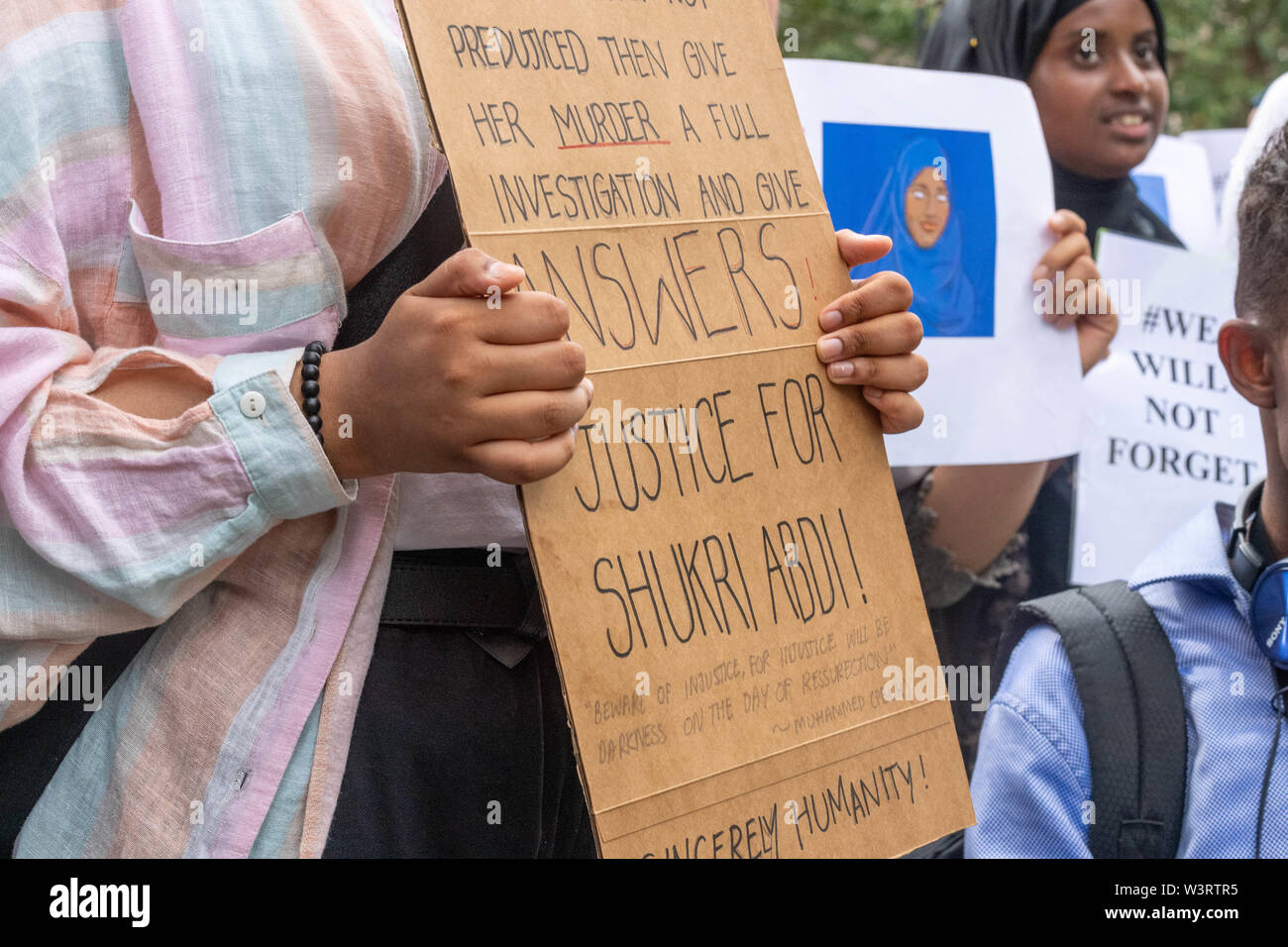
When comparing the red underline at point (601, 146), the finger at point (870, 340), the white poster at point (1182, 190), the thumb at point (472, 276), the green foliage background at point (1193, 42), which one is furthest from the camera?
the green foliage background at point (1193, 42)

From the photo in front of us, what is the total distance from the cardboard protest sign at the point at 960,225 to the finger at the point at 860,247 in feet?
2.06

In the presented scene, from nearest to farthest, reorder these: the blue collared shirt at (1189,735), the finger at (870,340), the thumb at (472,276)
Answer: the thumb at (472,276), the finger at (870,340), the blue collared shirt at (1189,735)

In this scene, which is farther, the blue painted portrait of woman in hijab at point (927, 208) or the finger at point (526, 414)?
the blue painted portrait of woman in hijab at point (927, 208)

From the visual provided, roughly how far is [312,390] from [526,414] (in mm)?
201

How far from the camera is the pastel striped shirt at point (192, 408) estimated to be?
0.99 meters

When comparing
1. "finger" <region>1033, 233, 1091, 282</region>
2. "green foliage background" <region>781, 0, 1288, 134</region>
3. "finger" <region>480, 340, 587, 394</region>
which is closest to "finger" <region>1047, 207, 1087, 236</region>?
"finger" <region>1033, 233, 1091, 282</region>

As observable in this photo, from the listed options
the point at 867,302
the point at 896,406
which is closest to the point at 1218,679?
the point at 896,406

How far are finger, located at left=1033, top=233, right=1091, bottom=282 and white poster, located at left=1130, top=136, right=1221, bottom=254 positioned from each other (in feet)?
2.80

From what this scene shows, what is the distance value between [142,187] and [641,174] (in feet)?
1.55

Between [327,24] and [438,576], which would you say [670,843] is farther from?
[327,24]

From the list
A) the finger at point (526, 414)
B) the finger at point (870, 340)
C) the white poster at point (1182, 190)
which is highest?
the white poster at point (1182, 190)

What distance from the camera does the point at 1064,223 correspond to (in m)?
2.01

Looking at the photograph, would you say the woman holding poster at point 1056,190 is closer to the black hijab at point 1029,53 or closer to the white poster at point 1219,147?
the black hijab at point 1029,53

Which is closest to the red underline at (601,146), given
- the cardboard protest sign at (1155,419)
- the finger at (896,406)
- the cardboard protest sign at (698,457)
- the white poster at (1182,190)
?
the cardboard protest sign at (698,457)
